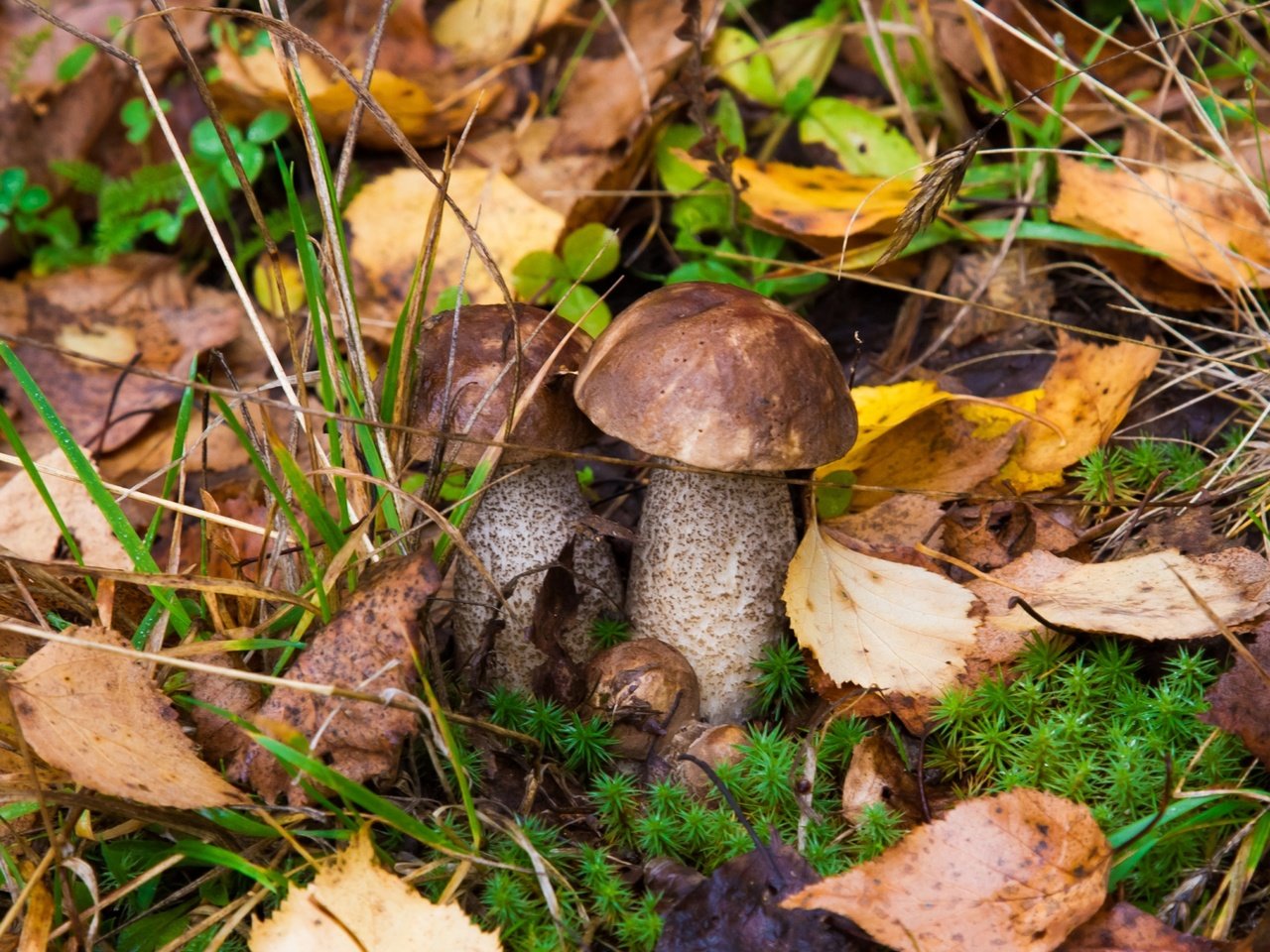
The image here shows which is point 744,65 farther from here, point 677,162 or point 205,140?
point 205,140

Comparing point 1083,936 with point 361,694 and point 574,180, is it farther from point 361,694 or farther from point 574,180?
point 574,180

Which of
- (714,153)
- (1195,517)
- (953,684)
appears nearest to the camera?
(953,684)

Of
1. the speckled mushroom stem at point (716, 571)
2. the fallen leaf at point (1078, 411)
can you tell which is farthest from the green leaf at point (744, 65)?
the speckled mushroom stem at point (716, 571)

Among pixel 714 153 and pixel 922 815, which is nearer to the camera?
pixel 922 815

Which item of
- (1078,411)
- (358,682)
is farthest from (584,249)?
(358,682)

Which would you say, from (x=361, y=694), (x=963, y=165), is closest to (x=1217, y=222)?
(x=963, y=165)

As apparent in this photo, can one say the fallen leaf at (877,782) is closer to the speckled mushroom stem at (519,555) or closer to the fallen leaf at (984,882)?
the fallen leaf at (984,882)

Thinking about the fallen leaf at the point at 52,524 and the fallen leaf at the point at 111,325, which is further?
the fallen leaf at the point at 111,325
